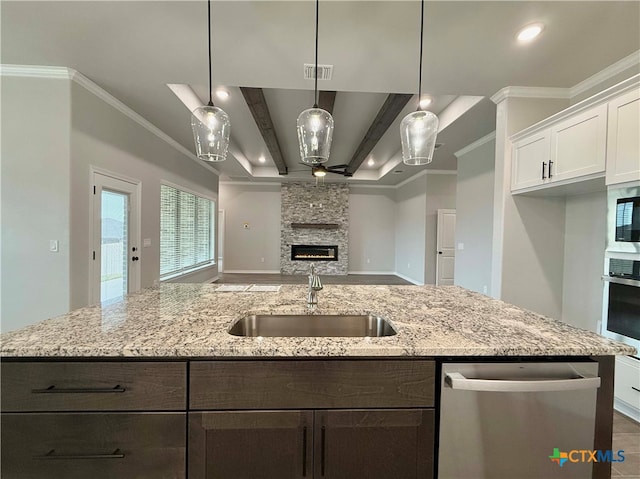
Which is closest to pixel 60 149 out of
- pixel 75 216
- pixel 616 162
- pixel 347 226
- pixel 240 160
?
pixel 75 216

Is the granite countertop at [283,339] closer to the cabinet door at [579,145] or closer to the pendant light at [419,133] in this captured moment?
the pendant light at [419,133]

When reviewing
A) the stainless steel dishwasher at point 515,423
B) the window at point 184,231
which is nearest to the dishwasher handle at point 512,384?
the stainless steel dishwasher at point 515,423

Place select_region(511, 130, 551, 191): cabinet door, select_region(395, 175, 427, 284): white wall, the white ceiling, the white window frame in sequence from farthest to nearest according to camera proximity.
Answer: select_region(395, 175, 427, 284): white wall < the white window frame < select_region(511, 130, 551, 191): cabinet door < the white ceiling

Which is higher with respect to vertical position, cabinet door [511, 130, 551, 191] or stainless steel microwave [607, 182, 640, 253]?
cabinet door [511, 130, 551, 191]

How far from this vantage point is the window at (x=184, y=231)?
477 centimetres

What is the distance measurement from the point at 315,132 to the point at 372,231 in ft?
23.5

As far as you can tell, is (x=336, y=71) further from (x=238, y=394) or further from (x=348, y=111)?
(x=238, y=394)

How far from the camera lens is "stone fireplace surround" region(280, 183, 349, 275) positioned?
8.24 metres

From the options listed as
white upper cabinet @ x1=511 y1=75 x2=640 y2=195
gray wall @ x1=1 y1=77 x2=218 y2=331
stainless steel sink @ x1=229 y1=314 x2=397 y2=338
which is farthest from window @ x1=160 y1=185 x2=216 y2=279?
white upper cabinet @ x1=511 y1=75 x2=640 y2=195

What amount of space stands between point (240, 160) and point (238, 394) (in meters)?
5.68

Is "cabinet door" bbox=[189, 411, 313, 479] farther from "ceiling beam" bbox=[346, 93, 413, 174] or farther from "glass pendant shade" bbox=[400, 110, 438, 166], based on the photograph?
"ceiling beam" bbox=[346, 93, 413, 174]

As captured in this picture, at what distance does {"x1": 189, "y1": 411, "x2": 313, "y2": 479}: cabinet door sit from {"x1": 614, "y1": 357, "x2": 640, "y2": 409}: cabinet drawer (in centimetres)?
241

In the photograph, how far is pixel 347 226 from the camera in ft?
27.5

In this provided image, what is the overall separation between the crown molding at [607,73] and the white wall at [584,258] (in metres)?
1.03
